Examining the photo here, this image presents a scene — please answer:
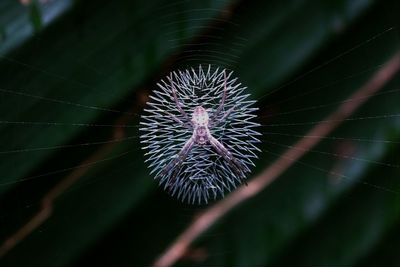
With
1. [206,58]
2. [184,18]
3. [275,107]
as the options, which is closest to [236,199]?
[275,107]

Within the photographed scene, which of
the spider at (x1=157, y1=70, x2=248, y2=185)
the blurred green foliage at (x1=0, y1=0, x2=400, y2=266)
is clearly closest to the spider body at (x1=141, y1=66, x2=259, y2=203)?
the spider at (x1=157, y1=70, x2=248, y2=185)

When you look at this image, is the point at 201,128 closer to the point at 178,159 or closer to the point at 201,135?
the point at 201,135

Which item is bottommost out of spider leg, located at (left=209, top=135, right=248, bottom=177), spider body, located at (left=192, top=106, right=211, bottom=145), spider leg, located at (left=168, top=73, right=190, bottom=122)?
spider leg, located at (left=209, top=135, right=248, bottom=177)

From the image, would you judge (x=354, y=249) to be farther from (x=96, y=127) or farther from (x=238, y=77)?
(x=96, y=127)

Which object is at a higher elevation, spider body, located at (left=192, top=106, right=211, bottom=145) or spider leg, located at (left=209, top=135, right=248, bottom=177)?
spider body, located at (left=192, top=106, right=211, bottom=145)

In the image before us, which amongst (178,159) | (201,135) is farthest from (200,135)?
(178,159)

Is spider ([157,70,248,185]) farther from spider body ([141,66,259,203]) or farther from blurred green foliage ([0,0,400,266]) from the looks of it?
blurred green foliage ([0,0,400,266])

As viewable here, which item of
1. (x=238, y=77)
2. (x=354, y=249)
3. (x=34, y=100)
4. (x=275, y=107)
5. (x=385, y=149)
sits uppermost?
(x=34, y=100)
